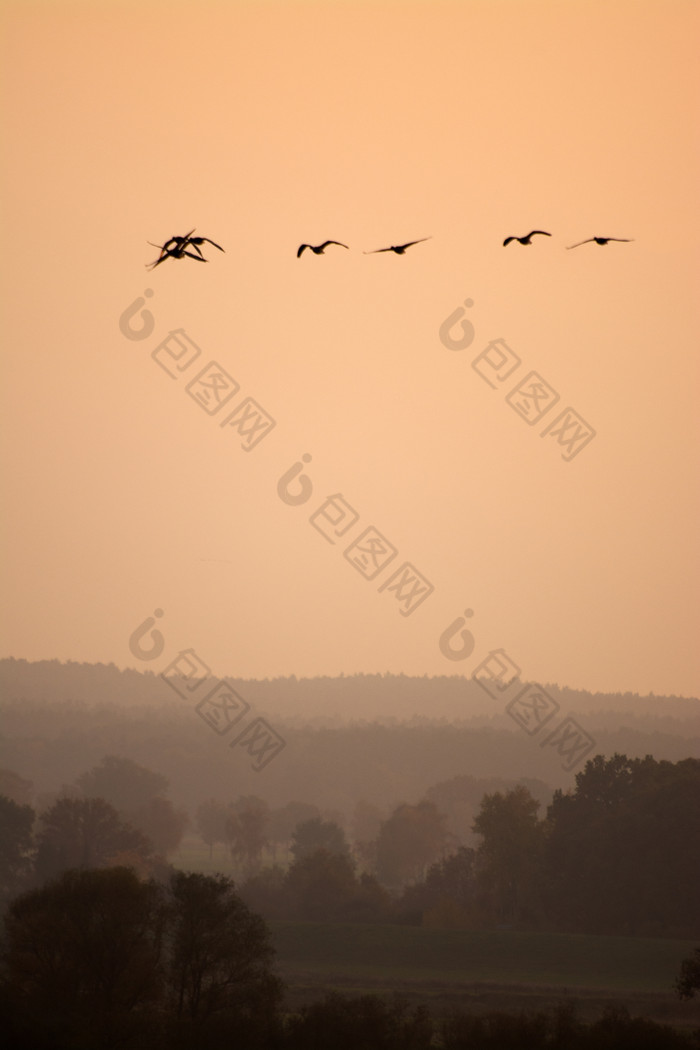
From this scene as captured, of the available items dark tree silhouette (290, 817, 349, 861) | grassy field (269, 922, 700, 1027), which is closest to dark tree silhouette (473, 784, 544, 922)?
grassy field (269, 922, 700, 1027)

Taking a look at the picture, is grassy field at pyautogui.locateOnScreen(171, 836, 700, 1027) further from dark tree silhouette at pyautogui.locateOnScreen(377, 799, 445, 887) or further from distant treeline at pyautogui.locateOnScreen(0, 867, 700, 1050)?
dark tree silhouette at pyautogui.locateOnScreen(377, 799, 445, 887)

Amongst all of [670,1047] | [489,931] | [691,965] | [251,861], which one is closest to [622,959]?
[489,931]

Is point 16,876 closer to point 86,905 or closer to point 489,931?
point 489,931

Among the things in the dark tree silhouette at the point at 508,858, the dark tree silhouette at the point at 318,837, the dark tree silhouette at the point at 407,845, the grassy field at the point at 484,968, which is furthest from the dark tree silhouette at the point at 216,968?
the dark tree silhouette at the point at 407,845

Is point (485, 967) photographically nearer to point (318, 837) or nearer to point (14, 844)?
point (14, 844)

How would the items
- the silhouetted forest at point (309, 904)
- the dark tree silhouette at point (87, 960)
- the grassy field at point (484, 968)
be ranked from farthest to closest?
the grassy field at point (484, 968) → the silhouetted forest at point (309, 904) → the dark tree silhouette at point (87, 960)

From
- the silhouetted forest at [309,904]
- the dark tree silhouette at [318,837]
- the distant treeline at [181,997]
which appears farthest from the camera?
the dark tree silhouette at [318,837]

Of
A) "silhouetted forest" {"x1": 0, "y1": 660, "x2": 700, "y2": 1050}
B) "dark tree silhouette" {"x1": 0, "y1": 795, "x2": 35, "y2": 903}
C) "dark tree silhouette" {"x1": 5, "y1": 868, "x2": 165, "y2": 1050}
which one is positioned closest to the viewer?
"dark tree silhouette" {"x1": 5, "y1": 868, "x2": 165, "y2": 1050}

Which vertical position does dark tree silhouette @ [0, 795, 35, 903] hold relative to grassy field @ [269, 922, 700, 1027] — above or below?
below

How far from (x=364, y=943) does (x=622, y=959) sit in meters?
21.6

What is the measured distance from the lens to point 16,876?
443 feet

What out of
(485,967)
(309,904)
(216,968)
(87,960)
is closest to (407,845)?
(309,904)

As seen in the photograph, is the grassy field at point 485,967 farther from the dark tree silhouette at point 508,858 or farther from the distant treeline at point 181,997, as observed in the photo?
the dark tree silhouette at point 508,858

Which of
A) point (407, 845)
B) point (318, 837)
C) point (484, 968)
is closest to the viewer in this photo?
point (484, 968)
